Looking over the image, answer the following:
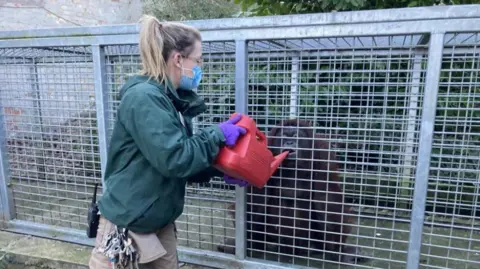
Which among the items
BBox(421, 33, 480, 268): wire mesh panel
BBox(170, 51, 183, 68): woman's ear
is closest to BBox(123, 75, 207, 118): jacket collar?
BBox(170, 51, 183, 68): woman's ear

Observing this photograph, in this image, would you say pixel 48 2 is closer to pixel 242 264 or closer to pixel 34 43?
pixel 34 43

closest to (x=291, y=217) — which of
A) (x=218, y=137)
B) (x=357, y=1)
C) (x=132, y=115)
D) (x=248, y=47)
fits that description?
(x=218, y=137)

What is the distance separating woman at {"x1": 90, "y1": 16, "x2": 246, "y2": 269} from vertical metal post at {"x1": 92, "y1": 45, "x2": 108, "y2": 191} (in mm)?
1114

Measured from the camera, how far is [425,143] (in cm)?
217

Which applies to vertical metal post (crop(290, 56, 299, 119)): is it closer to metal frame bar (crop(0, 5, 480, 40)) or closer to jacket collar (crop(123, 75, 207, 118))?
metal frame bar (crop(0, 5, 480, 40))

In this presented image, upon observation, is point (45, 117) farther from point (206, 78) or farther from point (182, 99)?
point (182, 99)

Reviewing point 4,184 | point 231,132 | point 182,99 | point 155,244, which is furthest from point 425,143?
point 4,184

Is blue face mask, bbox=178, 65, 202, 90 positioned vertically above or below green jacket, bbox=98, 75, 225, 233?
above

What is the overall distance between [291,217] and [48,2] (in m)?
7.11

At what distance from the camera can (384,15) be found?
2129mm

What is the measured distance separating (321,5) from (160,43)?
2.49 m

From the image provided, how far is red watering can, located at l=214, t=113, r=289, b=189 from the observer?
189cm

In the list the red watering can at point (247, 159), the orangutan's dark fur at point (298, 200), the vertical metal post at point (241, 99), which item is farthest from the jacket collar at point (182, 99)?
the orangutan's dark fur at point (298, 200)

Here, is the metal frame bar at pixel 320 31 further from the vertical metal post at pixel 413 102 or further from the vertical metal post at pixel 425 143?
the vertical metal post at pixel 413 102
